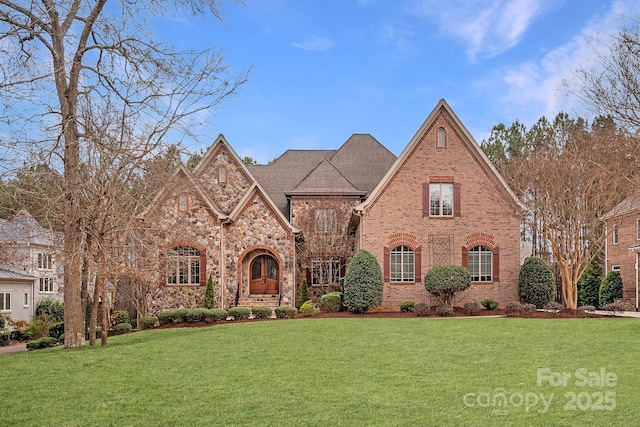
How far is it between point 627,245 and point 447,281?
14.2 meters

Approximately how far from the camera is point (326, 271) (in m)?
27.9

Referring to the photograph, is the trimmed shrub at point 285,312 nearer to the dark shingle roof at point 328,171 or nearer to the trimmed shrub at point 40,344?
the trimmed shrub at point 40,344

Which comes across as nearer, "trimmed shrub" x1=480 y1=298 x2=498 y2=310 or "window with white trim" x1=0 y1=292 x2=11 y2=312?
"trimmed shrub" x1=480 y1=298 x2=498 y2=310

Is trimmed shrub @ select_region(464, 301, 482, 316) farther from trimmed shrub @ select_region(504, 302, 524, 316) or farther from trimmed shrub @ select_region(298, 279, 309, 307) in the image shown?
trimmed shrub @ select_region(298, 279, 309, 307)

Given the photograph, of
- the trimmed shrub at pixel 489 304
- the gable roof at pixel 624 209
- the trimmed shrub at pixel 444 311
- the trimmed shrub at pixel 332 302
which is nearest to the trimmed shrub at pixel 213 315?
the trimmed shrub at pixel 332 302

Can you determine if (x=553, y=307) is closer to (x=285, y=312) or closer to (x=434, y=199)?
(x=434, y=199)

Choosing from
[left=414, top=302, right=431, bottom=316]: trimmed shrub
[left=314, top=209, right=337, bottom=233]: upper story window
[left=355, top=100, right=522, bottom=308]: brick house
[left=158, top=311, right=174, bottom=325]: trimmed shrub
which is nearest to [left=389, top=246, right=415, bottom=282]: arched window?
[left=355, top=100, right=522, bottom=308]: brick house

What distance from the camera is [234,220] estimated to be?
25359 mm

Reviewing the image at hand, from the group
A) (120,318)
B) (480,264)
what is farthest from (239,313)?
(480,264)

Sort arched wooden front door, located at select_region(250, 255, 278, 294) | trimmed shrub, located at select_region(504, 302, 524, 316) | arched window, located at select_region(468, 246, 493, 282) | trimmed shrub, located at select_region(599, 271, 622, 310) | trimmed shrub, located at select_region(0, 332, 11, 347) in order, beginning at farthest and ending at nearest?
1. trimmed shrub, located at select_region(599, 271, 622, 310)
2. arched wooden front door, located at select_region(250, 255, 278, 294)
3. trimmed shrub, located at select_region(0, 332, 11, 347)
4. arched window, located at select_region(468, 246, 493, 282)
5. trimmed shrub, located at select_region(504, 302, 524, 316)

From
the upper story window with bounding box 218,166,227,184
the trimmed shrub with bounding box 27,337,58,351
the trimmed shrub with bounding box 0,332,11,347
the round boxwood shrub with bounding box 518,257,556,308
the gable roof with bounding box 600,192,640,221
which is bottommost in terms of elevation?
the trimmed shrub with bounding box 0,332,11,347

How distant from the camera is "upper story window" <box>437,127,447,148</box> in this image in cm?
2361

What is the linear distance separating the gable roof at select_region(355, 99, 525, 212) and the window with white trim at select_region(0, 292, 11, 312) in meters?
18.4

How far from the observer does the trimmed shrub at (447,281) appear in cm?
2109
